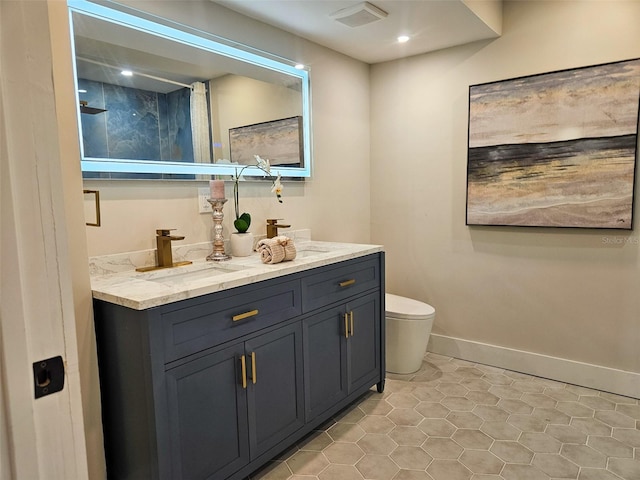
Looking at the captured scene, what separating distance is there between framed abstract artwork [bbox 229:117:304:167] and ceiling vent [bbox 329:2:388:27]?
660 millimetres

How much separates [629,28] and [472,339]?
7.06 feet

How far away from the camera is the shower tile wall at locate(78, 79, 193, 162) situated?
5.97 ft

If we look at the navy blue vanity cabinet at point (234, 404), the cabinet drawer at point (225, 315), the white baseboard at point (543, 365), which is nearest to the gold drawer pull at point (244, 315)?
the cabinet drawer at point (225, 315)

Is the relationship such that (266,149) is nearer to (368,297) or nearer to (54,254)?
(368,297)

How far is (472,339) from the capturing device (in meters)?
3.18

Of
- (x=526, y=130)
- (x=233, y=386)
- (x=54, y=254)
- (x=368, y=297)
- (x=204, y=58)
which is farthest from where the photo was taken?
(x=526, y=130)

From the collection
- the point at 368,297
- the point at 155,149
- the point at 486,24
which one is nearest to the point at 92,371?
the point at 155,149

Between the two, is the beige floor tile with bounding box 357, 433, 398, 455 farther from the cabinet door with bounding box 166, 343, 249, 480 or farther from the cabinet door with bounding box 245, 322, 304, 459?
the cabinet door with bounding box 166, 343, 249, 480

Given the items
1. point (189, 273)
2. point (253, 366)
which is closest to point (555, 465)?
point (253, 366)

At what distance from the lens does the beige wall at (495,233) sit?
101 inches

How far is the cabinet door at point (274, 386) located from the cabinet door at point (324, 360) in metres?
0.06

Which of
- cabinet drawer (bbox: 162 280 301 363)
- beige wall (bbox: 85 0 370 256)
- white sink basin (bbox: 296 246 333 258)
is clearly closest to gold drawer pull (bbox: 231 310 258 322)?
cabinet drawer (bbox: 162 280 301 363)

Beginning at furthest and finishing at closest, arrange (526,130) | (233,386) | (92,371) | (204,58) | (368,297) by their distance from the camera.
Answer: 1. (526,130)
2. (368,297)
3. (204,58)
4. (233,386)
5. (92,371)

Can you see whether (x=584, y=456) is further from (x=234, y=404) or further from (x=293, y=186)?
(x=293, y=186)
